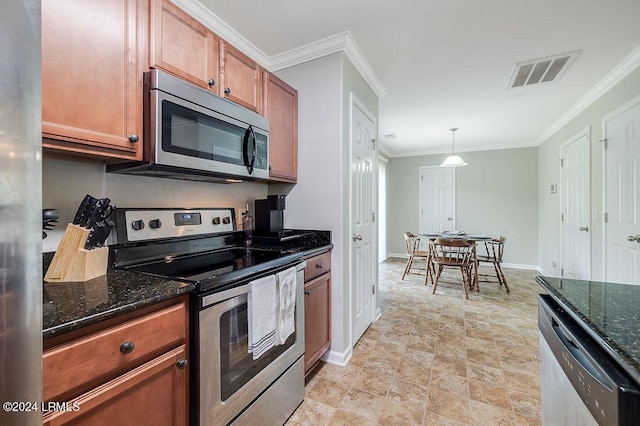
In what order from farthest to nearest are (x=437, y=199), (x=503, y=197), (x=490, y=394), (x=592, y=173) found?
(x=437, y=199)
(x=503, y=197)
(x=592, y=173)
(x=490, y=394)

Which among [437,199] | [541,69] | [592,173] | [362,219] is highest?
[541,69]

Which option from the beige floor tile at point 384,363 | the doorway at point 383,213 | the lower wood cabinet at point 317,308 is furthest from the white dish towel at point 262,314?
the doorway at point 383,213

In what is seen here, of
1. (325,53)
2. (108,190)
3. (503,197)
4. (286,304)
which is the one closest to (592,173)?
(503,197)

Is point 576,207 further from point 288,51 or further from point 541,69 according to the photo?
point 288,51

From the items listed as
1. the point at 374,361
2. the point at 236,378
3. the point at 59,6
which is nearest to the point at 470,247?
the point at 374,361

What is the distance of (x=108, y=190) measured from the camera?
1.37m

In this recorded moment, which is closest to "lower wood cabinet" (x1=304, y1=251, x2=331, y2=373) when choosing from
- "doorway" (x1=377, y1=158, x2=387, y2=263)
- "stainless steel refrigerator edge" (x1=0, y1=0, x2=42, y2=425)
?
"stainless steel refrigerator edge" (x1=0, y1=0, x2=42, y2=425)

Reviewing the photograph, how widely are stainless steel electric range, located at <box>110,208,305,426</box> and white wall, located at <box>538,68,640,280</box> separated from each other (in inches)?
131

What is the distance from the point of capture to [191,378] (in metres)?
1.01

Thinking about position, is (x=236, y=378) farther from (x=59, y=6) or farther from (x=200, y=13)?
(x=200, y=13)

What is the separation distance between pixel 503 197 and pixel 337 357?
521cm

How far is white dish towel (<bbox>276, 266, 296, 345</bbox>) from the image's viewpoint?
4.59 ft

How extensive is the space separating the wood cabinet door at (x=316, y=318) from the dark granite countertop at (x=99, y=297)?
0.93 meters

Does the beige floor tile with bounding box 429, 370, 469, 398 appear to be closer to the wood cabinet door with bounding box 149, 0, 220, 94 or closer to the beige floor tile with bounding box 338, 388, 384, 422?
the beige floor tile with bounding box 338, 388, 384, 422
